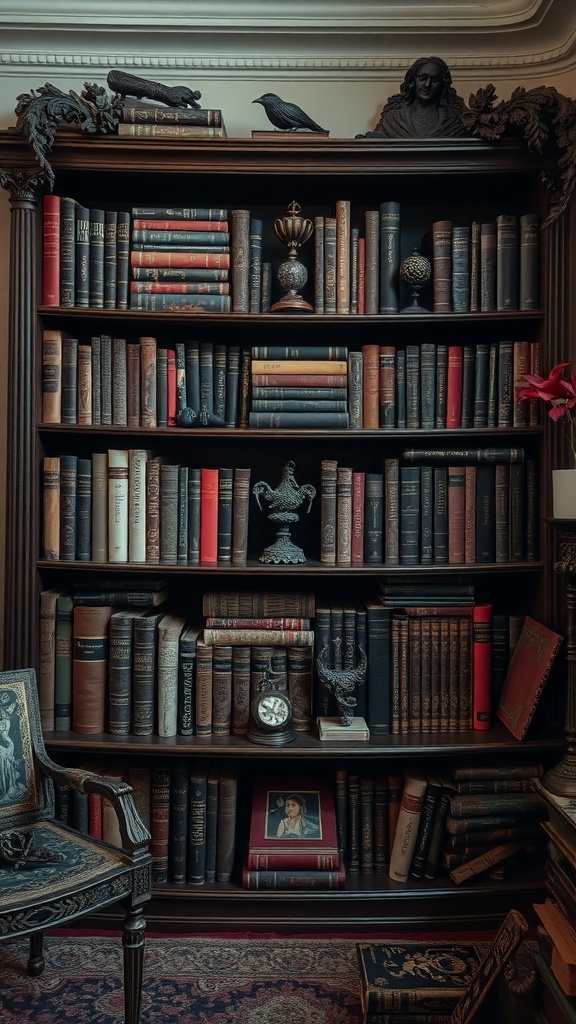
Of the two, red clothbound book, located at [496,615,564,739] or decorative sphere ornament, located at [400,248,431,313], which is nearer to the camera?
red clothbound book, located at [496,615,564,739]

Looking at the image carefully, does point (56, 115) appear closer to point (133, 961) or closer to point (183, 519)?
point (183, 519)

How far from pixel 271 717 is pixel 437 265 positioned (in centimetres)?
141

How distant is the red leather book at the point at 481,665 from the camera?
231 cm

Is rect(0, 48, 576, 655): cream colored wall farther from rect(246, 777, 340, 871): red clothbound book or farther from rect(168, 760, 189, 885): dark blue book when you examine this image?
rect(246, 777, 340, 871): red clothbound book

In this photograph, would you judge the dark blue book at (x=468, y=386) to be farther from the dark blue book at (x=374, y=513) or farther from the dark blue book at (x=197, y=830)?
the dark blue book at (x=197, y=830)

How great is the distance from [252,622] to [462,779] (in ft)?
2.53

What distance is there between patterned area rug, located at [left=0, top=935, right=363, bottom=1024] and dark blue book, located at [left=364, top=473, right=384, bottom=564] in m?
1.13

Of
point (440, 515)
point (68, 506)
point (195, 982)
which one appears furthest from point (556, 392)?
point (195, 982)

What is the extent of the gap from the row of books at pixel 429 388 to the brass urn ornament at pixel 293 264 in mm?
230

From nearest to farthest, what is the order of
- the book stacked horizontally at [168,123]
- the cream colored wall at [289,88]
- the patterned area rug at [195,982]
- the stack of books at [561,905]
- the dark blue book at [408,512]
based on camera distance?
the stack of books at [561,905]
the patterned area rug at [195,982]
the book stacked horizontally at [168,123]
the dark blue book at [408,512]
the cream colored wall at [289,88]

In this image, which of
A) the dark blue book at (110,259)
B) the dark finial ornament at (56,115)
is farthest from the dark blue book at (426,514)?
the dark finial ornament at (56,115)

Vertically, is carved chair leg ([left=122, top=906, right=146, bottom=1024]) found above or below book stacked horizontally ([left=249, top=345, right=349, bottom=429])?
below

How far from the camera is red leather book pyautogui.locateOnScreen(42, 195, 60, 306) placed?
224cm

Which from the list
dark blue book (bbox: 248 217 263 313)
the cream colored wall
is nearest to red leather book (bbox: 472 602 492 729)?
dark blue book (bbox: 248 217 263 313)
